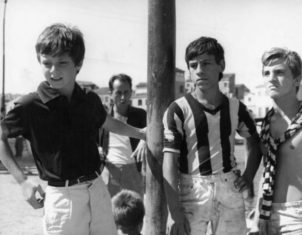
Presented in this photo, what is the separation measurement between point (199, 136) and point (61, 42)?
1001 mm

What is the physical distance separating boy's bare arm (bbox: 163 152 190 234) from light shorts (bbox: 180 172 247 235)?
6cm

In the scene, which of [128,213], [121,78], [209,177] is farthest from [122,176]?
[209,177]

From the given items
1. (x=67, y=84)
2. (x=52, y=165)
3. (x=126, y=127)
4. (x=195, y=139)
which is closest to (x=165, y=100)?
(x=126, y=127)

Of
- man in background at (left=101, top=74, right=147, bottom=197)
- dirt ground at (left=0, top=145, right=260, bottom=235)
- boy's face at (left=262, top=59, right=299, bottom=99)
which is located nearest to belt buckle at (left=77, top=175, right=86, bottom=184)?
boy's face at (left=262, top=59, right=299, bottom=99)

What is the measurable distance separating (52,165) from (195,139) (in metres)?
0.88

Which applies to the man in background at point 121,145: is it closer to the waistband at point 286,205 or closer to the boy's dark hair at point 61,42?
the boy's dark hair at point 61,42

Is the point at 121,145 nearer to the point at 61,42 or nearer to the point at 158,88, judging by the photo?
the point at 158,88

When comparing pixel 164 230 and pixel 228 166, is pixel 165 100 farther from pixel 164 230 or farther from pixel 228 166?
pixel 164 230

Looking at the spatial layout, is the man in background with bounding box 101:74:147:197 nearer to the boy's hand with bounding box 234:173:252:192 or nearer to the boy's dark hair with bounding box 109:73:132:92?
the boy's dark hair with bounding box 109:73:132:92

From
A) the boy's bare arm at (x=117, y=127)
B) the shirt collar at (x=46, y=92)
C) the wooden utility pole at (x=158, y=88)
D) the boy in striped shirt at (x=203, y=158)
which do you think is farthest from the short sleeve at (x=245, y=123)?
→ the shirt collar at (x=46, y=92)

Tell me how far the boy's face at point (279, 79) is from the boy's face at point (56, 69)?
1.24m

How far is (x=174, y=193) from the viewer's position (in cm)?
281

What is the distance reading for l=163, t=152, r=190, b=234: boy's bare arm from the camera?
→ 9.17ft

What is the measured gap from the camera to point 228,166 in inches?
114
